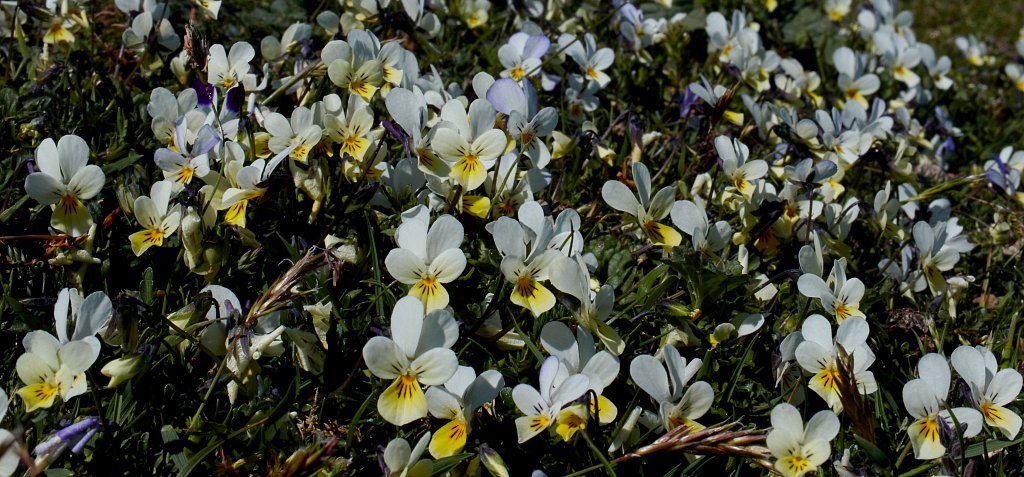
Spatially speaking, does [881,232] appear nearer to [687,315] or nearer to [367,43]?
[687,315]

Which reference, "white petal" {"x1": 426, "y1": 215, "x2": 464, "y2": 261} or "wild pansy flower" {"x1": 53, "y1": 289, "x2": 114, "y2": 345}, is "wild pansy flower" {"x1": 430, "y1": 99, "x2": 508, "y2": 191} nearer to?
"white petal" {"x1": 426, "y1": 215, "x2": 464, "y2": 261}

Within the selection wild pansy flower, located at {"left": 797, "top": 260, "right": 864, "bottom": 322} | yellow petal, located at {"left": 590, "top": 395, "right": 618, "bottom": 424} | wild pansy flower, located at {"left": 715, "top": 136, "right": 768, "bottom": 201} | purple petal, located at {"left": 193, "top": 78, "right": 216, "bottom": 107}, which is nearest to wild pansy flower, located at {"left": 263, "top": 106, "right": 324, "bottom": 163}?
purple petal, located at {"left": 193, "top": 78, "right": 216, "bottom": 107}

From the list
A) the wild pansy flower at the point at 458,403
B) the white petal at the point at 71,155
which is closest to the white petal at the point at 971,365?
the wild pansy flower at the point at 458,403

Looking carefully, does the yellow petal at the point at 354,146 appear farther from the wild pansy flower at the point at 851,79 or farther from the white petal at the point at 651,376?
the wild pansy flower at the point at 851,79

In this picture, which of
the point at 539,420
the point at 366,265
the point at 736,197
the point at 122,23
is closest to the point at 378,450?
the point at 539,420

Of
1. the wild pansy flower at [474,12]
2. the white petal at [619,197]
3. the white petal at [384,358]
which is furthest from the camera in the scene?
the wild pansy flower at [474,12]

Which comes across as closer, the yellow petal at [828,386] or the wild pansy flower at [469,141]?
the yellow petal at [828,386]

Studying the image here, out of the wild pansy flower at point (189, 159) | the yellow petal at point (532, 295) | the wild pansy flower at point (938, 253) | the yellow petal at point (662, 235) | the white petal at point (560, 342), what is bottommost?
the wild pansy flower at point (938, 253)
